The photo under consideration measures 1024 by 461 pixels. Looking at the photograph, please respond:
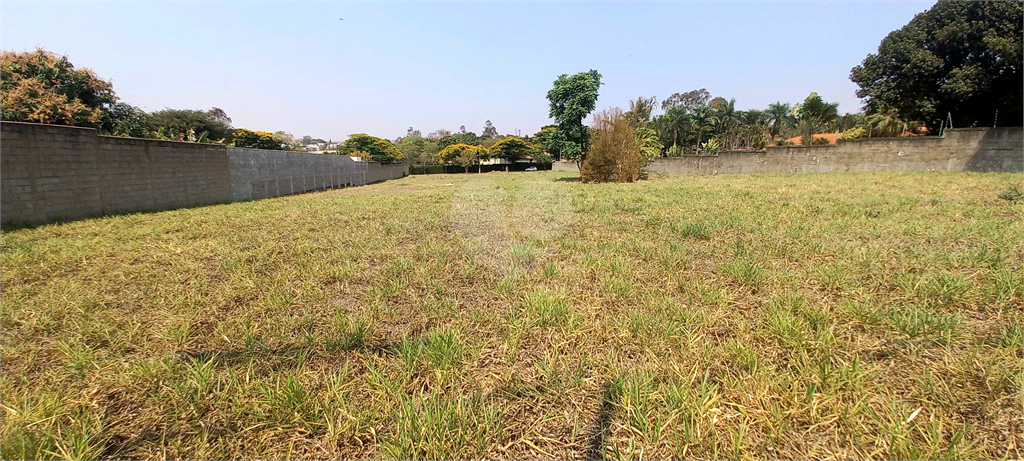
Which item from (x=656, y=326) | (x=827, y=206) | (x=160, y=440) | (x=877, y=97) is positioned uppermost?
(x=877, y=97)

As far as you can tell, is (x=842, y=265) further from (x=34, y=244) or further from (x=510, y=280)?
(x=34, y=244)

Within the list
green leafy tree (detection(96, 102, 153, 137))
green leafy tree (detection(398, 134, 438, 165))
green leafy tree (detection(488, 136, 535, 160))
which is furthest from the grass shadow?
green leafy tree (detection(398, 134, 438, 165))

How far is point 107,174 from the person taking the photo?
670 centimetres

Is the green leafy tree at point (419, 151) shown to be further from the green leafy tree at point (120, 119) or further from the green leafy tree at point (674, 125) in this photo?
the green leafy tree at point (674, 125)

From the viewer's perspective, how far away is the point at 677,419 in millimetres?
1256

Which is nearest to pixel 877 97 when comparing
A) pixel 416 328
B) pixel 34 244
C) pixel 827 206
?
pixel 827 206

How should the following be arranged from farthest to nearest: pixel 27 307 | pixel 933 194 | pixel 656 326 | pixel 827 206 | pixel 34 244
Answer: pixel 933 194
pixel 827 206
pixel 34 244
pixel 27 307
pixel 656 326

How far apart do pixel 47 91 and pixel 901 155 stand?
112ft

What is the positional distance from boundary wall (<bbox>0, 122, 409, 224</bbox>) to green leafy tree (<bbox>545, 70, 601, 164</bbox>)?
12.8 m

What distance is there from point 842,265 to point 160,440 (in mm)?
3959

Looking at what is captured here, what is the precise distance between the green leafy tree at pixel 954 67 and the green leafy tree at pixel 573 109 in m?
11.6

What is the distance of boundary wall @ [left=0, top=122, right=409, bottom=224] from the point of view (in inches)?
212

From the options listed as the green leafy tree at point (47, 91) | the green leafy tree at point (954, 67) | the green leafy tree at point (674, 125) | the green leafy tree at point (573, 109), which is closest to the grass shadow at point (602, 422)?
the green leafy tree at point (573, 109)

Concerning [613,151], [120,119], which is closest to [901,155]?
[613,151]
